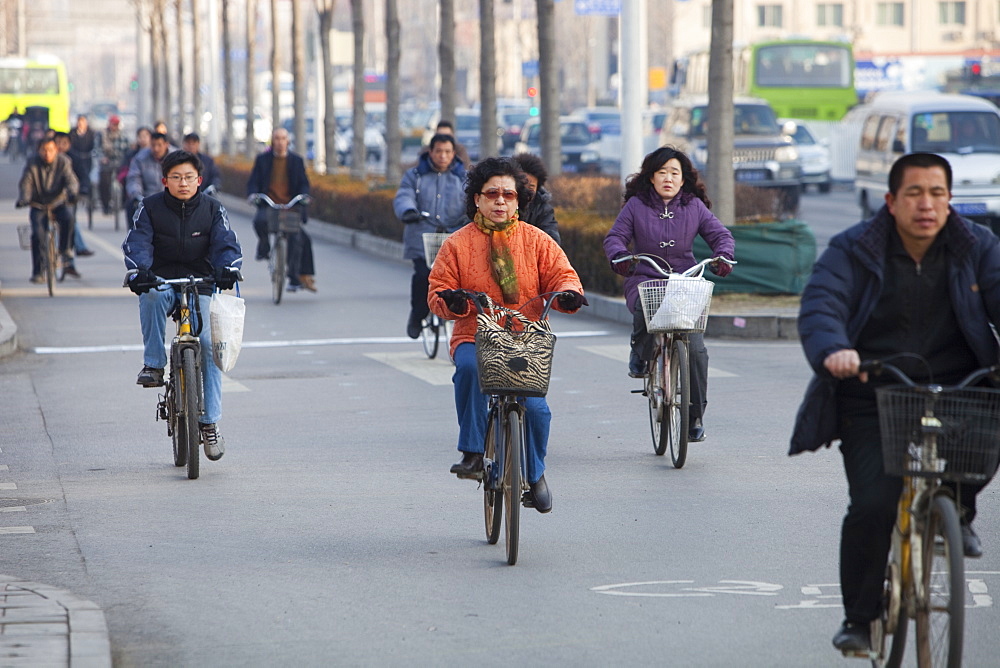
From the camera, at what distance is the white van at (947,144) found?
926 inches

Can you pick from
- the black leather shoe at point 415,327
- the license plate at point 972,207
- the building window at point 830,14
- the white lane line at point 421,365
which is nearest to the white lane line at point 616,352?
the white lane line at point 421,365

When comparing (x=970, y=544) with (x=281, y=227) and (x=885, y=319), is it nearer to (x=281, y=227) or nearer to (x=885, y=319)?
(x=885, y=319)

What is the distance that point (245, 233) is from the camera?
29578mm

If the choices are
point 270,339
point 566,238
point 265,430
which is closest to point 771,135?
point 566,238

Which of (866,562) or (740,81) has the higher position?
(740,81)

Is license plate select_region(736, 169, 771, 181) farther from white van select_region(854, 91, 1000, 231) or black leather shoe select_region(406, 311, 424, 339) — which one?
black leather shoe select_region(406, 311, 424, 339)

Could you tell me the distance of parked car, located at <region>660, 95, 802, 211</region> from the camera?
3291 cm

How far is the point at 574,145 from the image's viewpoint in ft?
151

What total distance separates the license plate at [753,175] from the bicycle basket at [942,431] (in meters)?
28.7

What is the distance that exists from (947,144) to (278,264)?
11493 mm

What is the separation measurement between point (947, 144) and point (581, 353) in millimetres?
12980

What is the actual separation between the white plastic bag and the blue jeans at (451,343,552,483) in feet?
6.25

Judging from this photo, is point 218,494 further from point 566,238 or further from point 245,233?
point 245,233

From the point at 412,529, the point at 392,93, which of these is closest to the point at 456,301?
the point at 412,529
